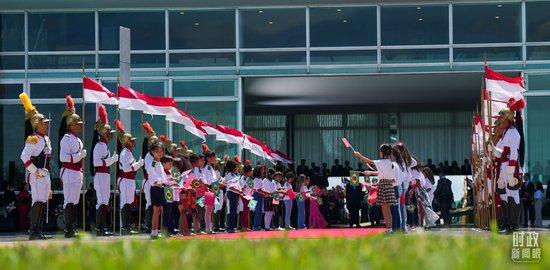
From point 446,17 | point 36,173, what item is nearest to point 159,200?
point 36,173

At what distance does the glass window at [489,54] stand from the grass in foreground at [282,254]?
82.4 feet

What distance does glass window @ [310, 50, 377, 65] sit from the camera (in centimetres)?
3127

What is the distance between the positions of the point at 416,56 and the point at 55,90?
1006 cm

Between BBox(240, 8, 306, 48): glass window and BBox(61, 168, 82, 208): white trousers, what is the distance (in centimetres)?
1297

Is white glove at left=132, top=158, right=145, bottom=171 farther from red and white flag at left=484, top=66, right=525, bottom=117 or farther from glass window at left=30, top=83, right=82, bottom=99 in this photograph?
glass window at left=30, top=83, right=82, bottom=99

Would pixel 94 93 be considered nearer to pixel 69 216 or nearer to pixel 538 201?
pixel 69 216

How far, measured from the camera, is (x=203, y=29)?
3159cm

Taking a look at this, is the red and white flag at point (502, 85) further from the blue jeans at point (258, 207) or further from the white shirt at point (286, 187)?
the white shirt at point (286, 187)

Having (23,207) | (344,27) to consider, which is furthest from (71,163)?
(344,27)

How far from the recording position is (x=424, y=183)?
27.5 metres

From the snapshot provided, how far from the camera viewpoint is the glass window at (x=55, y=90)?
3117 centimetres

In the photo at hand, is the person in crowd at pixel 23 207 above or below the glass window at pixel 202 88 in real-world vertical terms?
below

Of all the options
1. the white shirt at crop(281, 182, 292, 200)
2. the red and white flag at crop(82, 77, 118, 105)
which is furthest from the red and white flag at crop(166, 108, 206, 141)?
the white shirt at crop(281, 182, 292, 200)

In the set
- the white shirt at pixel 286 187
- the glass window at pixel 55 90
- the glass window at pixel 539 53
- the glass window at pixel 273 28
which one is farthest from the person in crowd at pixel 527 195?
the glass window at pixel 55 90
